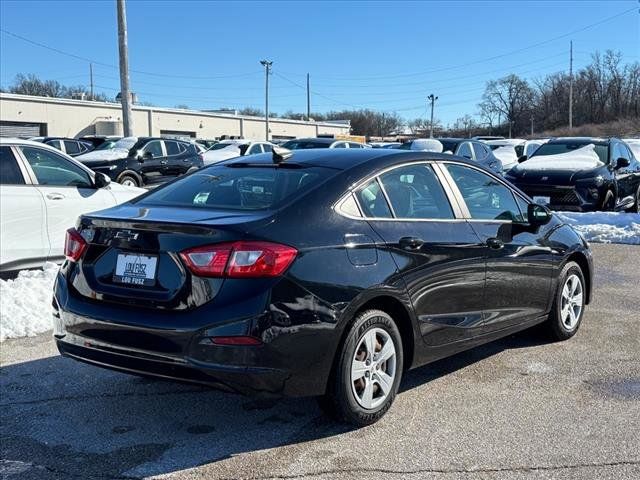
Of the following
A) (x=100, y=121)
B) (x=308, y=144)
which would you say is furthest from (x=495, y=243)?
(x=100, y=121)

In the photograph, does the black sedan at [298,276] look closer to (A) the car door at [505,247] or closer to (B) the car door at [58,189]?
(A) the car door at [505,247]

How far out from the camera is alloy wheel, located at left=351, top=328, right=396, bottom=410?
13.3 ft

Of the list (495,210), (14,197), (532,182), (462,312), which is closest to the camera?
(462,312)

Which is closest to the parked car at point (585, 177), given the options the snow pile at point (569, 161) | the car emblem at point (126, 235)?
the snow pile at point (569, 161)

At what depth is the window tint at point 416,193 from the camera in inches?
178

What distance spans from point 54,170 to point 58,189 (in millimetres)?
260

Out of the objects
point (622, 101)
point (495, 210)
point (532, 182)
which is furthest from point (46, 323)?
→ point (622, 101)

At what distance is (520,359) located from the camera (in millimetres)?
5582

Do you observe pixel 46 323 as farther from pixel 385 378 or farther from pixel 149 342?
pixel 385 378

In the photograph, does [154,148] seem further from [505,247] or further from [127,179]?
[505,247]

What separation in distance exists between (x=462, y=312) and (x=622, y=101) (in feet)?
357

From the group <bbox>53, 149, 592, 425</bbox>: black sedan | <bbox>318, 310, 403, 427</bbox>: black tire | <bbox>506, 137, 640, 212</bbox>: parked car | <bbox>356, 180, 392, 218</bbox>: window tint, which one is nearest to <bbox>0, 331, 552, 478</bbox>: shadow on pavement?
<bbox>318, 310, 403, 427</bbox>: black tire

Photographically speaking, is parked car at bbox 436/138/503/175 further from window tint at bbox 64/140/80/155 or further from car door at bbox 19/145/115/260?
window tint at bbox 64/140/80/155

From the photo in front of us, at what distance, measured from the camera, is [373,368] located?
4.15m
